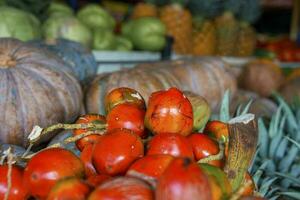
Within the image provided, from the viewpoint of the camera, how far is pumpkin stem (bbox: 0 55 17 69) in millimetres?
1783

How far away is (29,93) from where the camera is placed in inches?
68.1

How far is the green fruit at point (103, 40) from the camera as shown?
3.31m

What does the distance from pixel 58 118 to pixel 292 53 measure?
474cm

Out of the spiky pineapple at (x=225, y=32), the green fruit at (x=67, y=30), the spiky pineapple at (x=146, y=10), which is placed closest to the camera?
the green fruit at (x=67, y=30)

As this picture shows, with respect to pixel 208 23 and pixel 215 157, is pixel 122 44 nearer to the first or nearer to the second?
pixel 208 23

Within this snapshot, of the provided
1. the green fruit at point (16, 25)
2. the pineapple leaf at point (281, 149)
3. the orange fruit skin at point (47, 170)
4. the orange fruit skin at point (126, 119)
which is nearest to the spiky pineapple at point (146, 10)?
the green fruit at point (16, 25)

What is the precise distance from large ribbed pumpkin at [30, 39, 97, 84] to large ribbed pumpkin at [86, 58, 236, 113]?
0.27 feet

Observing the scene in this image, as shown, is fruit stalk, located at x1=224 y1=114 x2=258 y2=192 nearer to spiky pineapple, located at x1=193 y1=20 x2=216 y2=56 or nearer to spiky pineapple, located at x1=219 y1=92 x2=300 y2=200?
spiky pineapple, located at x1=219 y1=92 x2=300 y2=200

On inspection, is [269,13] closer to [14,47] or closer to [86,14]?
[86,14]

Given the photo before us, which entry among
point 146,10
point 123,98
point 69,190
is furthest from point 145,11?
point 69,190

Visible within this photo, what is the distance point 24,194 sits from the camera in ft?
3.41

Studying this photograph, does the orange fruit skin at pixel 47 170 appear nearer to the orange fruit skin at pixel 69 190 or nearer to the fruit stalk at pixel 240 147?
the orange fruit skin at pixel 69 190

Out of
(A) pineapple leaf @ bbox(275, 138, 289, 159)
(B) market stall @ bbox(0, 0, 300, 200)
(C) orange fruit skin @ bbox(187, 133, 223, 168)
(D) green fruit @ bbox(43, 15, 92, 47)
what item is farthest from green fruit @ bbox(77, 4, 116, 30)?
(C) orange fruit skin @ bbox(187, 133, 223, 168)

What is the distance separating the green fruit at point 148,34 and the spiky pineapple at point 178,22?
1.61ft
